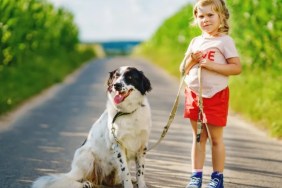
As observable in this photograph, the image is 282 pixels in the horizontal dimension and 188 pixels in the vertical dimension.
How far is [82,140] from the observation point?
8945 mm

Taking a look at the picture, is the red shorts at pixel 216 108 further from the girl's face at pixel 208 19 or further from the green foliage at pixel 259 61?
the green foliage at pixel 259 61

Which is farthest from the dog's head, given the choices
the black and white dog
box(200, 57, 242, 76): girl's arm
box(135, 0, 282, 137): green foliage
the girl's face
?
box(135, 0, 282, 137): green foliage

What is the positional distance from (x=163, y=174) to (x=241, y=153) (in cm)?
159

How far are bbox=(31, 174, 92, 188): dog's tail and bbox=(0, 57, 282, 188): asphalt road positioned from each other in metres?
0.58

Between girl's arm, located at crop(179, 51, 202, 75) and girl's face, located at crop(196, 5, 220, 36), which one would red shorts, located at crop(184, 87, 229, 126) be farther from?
girl's face, located at crop(196, 5, 220, 36)

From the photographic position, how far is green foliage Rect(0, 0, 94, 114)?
1335 centimetres

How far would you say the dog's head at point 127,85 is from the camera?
19.0 feet

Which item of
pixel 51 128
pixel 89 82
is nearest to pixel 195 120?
pixel 51 128

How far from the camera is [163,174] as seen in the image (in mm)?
6852

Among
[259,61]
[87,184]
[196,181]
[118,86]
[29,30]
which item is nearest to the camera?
[118,86]

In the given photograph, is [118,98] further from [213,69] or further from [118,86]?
[213,69]

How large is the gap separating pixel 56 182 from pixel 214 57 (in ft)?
5.78

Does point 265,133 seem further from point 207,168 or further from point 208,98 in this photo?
point 208,98

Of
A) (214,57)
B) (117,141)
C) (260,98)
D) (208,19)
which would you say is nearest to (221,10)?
(208,19)
